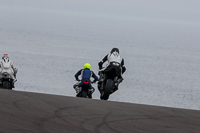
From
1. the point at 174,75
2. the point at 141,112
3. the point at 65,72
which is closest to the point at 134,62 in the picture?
the point at 174,75

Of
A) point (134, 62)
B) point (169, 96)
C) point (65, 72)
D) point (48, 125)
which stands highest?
point (134, 62)

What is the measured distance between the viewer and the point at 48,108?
3043mm

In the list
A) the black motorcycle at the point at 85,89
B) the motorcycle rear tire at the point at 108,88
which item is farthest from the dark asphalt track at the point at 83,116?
the black motorcycle at the point at 85,89

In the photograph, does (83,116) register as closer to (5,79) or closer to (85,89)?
(85,89)

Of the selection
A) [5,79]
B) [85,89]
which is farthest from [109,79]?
[5,79]

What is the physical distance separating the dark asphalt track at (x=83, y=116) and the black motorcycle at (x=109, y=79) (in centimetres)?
722

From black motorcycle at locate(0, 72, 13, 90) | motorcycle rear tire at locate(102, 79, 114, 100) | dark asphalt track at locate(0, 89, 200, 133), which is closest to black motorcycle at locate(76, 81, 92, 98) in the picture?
motorcycle rear tire at locate(102, 79, 114, 100)

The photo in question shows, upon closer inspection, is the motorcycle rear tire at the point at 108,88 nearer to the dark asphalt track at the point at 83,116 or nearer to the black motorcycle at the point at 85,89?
the black motorcycle at the point at 85,89

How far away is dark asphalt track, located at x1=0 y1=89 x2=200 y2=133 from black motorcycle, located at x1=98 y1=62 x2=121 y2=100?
23.7ft

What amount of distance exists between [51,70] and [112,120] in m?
39.3

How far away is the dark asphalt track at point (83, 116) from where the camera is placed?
8.62 ft

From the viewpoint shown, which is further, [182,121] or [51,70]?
[51,70]

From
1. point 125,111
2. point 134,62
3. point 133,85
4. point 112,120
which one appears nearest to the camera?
point 112,120

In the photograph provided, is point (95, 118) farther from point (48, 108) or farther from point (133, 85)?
point (133, 85)
